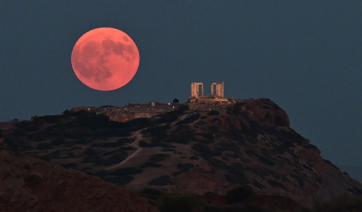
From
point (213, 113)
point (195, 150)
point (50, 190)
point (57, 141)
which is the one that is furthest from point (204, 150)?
point (50, 190)

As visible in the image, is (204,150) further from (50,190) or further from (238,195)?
(50,190)

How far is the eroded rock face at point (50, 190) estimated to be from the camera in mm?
23109

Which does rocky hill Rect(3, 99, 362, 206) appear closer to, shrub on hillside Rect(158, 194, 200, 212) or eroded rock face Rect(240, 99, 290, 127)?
eroded rock face Rect(240, 99, 290, 127)

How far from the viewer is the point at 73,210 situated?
2486 cm

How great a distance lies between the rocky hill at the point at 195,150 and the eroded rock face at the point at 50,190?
193 ft

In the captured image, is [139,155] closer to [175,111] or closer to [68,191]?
[175,111]

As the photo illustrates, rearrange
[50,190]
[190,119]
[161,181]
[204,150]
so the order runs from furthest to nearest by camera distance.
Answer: [190,119], [204,150], [161,181], [50,190]

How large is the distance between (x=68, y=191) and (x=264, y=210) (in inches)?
774

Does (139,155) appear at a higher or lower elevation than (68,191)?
lower

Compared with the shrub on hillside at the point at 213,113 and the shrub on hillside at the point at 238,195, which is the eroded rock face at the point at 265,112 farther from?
the shrub on hillside at the point at 238,195

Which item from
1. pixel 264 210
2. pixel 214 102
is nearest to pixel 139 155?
pixel 214 102

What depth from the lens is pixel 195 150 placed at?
4203 inches

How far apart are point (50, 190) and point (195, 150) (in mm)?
82322

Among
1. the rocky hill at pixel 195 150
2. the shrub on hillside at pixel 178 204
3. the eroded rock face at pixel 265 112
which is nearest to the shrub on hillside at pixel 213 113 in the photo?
the rocky hill at pixel 195 150
